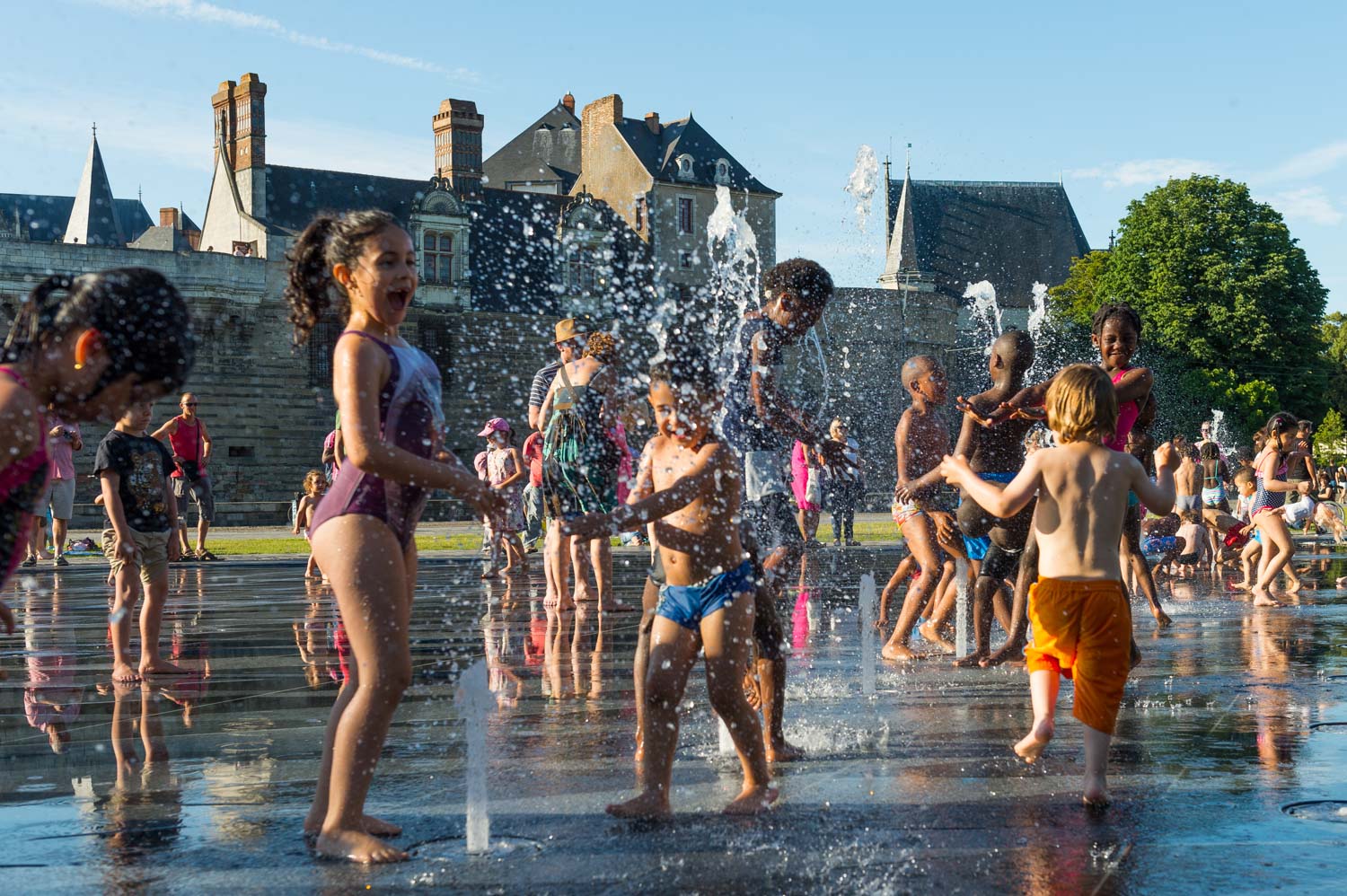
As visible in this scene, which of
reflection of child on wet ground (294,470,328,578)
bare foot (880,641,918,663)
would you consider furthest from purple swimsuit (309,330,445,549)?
reflection of child on wet ground (294,470,328,578)

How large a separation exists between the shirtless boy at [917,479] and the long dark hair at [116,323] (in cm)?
538

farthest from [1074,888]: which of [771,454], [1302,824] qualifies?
[771,454]

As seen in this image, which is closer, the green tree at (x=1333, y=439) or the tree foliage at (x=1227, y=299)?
the tree foliage at (x=1227, y=299)

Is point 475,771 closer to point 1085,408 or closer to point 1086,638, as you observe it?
point 1086,638

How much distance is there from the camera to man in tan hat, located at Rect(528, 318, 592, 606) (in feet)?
33.9

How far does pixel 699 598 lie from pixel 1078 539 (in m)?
1.33

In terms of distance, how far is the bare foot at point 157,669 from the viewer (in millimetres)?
7836

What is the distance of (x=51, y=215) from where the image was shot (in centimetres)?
6825

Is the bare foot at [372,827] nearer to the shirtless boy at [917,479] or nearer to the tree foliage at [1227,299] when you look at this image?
the shirtless boy at [917,479]

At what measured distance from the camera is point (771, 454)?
6.14 m

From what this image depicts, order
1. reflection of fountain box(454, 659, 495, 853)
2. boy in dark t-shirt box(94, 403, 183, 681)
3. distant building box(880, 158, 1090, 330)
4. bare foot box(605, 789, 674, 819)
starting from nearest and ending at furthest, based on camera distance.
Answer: reflection of fountain box(454, 659, 495, 853) → bare foot box(605, 789, 674, 819) → boy in dark t-shirt box(94, 403, 183, 681) → distant building box(880, 158, 1090, 330)

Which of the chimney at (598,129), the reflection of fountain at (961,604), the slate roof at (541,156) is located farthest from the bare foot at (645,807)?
the slate roof at (541,156)

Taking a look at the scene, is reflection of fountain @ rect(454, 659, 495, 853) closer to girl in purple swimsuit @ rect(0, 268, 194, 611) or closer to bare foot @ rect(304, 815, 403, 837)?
bare foot @ rect(304, 815, 403, 837)

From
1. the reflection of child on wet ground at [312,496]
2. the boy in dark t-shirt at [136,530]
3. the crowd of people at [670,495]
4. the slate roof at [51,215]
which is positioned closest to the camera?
the crowd of people at [670,495]
